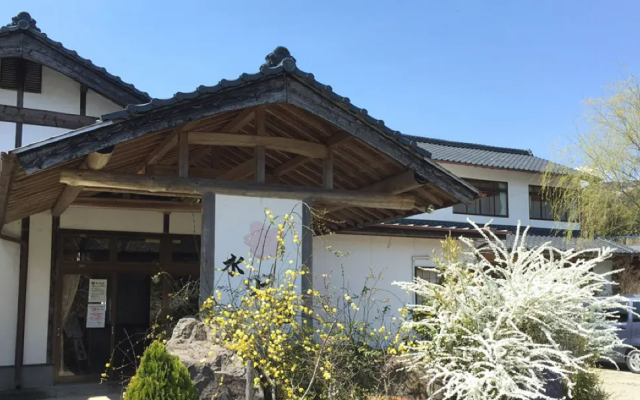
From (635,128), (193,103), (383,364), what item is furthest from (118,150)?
(635,128)

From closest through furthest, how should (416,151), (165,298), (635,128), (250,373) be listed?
1. (250,373)
2. (416,151)
3. (165,298)
4. (635,128)

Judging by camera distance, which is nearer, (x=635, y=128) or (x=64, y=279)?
(x=64, y=279)

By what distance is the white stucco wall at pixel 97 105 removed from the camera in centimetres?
1082

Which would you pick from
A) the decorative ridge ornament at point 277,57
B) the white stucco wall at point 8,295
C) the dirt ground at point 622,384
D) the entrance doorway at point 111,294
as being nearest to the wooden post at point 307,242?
the decorative ridge ornament at point 277,57

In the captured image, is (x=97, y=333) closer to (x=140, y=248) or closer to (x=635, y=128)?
(x=140, y=248)

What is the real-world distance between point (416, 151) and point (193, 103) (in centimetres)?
284

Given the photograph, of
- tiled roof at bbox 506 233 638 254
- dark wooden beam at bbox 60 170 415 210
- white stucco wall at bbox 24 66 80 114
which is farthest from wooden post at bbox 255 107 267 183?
tiled roof at bbox 506 233 638 254

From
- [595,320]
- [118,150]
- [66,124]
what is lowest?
[595,320]

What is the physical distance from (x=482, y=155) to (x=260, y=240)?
16.6m

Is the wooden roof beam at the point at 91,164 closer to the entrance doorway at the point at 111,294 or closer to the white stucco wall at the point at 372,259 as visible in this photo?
the entrance doorway at the point at 111,294

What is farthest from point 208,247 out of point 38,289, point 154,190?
point 38,289

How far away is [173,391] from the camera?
5273mm

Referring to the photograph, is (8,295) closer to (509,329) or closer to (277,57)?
(277,57)

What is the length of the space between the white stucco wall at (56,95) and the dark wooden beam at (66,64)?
0.34 m
